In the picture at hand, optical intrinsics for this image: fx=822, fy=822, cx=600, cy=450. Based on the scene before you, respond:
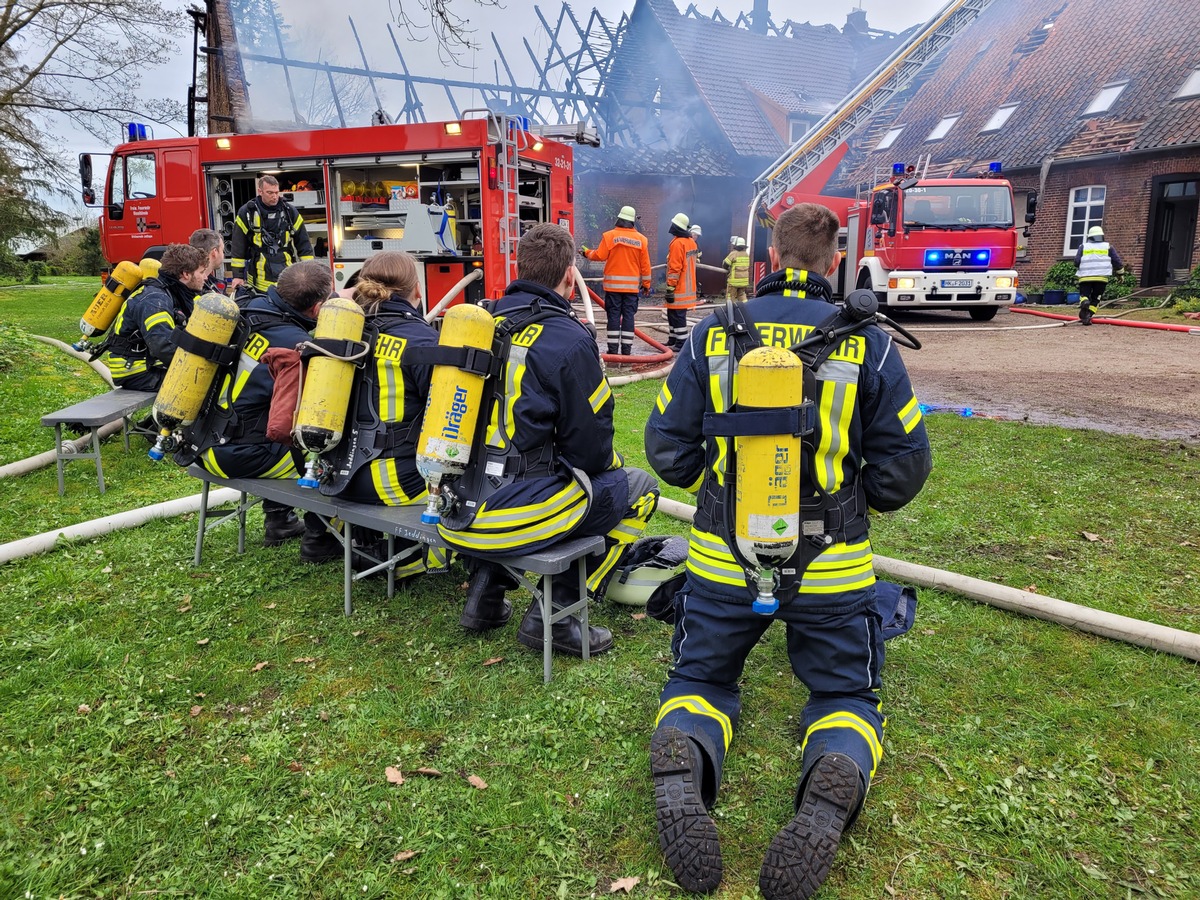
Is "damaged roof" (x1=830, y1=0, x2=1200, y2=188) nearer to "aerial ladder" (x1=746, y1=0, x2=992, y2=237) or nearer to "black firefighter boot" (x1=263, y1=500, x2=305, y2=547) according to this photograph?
"aerial ladder" (x1=746, y1=0, x2=992, y2=237)

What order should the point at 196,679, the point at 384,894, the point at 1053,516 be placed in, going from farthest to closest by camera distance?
the point at 1053,516, the point at 196,679, the point at 384,894

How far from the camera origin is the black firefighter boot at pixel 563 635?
332cm

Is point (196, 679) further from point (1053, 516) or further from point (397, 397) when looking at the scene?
point (1053, 516)

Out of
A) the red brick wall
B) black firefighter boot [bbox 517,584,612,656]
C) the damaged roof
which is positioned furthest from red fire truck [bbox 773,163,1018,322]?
black firefighter boot [bbox 517,584,612,656]

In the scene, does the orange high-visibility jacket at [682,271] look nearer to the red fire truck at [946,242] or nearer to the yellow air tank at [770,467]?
the red fire truck at [946,242]

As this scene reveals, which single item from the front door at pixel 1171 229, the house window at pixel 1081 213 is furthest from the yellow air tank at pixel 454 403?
the house window at pixel 1081 213

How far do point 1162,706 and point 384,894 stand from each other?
2.59 meters

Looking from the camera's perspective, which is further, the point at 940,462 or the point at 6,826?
the point at 940,462

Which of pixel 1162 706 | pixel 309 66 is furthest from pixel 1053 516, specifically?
pixel 309 66

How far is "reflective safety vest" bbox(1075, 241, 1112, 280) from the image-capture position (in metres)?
14.2

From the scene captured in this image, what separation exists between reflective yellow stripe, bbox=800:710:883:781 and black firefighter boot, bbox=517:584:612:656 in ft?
3.87

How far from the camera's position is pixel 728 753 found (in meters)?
2.67

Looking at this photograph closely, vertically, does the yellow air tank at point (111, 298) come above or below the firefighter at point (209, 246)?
below

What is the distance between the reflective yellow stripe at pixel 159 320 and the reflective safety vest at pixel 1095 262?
47.6 ft
